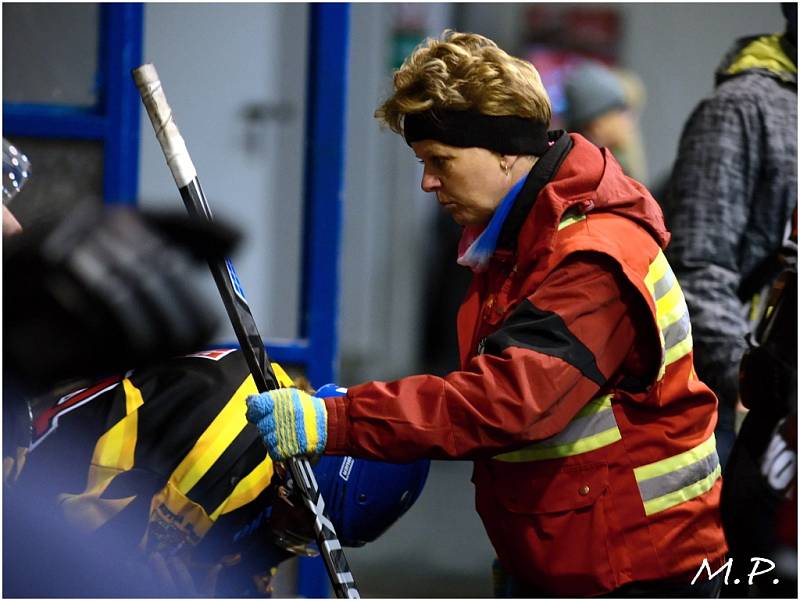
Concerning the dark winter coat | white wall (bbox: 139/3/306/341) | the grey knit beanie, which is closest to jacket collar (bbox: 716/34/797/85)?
the dark winter coat

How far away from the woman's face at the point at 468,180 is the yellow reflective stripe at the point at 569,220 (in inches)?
7.1

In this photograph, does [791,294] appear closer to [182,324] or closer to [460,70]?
[460,70]

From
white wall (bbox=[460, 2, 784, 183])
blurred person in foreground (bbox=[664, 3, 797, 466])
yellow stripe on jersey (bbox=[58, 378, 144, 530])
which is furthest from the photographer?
white wall (bbox=[460, 2, 784, 183])

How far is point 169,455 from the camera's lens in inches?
107

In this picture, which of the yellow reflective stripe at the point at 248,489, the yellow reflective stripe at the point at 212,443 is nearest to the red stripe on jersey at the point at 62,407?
the yellow reflective stripe at the point at 212,443

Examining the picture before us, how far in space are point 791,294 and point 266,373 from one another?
1112 mm

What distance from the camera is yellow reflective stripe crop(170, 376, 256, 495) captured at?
2.71m

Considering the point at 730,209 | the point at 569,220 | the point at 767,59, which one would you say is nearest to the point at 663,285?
the point at 569,220

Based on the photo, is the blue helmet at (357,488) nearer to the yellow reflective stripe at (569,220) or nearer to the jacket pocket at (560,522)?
the jacket pocket at (560,522)

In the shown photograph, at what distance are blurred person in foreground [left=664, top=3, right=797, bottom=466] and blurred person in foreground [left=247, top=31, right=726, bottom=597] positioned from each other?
62cm

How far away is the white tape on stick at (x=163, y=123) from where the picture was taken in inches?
102

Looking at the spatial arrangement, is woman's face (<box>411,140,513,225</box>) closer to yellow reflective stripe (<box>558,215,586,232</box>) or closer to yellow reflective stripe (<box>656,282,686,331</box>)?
yellow reflective stripe (<box>558,215,586,232</box>)

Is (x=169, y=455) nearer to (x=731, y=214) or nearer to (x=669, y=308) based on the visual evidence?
(x=669, y=308)

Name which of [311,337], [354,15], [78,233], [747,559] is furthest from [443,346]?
[78,233]
